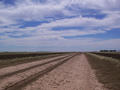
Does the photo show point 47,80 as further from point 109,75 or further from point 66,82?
point 109,75

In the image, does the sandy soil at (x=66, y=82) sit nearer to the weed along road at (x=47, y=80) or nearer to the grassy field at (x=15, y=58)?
the weed along road at (x=47, y=80)

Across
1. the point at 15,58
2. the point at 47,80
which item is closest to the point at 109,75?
the point at 47,80

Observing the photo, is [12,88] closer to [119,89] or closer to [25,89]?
[25,89]

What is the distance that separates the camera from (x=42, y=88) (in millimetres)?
9758

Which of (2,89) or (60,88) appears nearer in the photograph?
(2,89)

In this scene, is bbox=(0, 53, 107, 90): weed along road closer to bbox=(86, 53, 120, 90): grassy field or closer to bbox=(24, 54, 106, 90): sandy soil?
bbox=(24, 54, 106, 90): sandy soil

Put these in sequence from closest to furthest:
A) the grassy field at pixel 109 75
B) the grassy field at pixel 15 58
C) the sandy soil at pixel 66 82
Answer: the sandy soil at pixel 66 82 < the grassy field at pixel 109 75 < the grassy field at pixel 15 58

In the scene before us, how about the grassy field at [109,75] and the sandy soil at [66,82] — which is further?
the grassy field at [109,75]

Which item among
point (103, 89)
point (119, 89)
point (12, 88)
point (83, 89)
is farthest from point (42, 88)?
point (119, 89)

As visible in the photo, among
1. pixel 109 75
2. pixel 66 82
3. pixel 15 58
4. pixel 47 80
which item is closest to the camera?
pixel 66 82

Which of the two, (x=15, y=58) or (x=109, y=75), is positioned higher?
(x=15, y=58)

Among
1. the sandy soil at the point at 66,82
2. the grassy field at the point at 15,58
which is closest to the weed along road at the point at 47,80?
the sandy soil at the point at 66,82

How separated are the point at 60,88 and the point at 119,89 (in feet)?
10.6

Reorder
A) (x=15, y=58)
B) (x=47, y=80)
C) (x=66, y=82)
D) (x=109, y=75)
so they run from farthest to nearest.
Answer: (x=15, y=58), (x=109, y=75), (x=47, y=80), (x=66, y=82)
